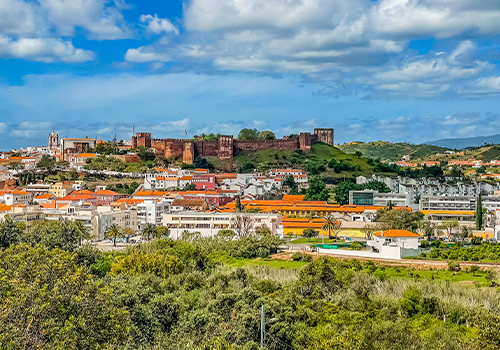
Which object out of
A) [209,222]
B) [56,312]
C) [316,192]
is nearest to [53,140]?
[316,192]

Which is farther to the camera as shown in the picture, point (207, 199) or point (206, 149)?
point (206, 149)

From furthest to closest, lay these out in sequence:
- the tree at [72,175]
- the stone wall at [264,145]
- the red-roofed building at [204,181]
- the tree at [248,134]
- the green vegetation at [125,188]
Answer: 1. the tree at [248,134]
2. the stone wall at [264,145]
3. the tree at [72,175]
4. the red-roofed building at [204,181]
5. the green vegetation at [125,188]

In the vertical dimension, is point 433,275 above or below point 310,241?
below

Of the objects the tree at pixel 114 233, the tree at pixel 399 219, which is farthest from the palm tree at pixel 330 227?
the tree at pixel 114 233

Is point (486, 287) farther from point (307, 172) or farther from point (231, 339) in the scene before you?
point (307, 172)

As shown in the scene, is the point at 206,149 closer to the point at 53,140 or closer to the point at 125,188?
the point at 125,188

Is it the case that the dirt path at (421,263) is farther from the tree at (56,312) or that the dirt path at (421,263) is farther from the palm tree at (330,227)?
the tree at (56,312)
